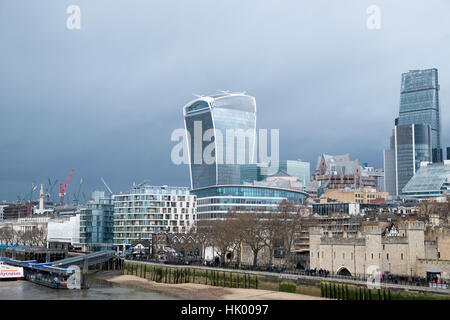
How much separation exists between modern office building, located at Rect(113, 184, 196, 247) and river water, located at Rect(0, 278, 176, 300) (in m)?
64.2

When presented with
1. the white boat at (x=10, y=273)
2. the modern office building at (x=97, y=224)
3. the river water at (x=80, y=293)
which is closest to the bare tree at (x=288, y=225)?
the river water at (x=80, y=293)

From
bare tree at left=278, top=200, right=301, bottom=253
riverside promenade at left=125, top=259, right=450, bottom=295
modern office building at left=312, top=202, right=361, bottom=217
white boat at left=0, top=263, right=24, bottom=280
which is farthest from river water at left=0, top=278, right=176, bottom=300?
modern office building at left=312, top=202, right=361, bottom=217

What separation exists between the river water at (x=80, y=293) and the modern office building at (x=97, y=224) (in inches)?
3363

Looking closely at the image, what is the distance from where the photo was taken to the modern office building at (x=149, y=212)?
161875 millimetres

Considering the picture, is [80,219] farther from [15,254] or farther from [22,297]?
[22,297]

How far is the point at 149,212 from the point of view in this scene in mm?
162125

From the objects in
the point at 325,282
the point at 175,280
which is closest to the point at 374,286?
the point at 325,282

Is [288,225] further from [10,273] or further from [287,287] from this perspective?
[10,273]

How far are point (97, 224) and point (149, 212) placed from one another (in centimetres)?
3052

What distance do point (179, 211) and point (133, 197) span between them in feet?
48.2

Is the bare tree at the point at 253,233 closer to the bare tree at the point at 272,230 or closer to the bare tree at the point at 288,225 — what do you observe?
the bare tree at the point at 272,230

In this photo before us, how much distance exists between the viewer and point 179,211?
168 m

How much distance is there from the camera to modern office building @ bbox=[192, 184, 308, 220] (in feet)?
548

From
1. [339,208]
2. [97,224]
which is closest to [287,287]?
[339,208]
